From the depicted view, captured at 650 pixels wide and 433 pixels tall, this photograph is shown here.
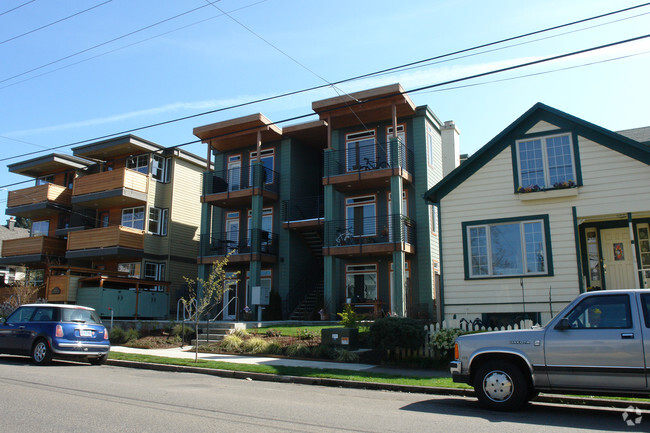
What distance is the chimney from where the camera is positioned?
27203mm

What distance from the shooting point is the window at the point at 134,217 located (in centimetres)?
3178

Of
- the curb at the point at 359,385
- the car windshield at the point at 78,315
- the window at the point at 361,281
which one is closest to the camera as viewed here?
the curb at the point at 359,385

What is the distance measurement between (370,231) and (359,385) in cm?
1485

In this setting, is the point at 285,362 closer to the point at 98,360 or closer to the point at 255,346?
the point at 255,346

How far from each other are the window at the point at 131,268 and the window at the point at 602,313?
89.8 feet

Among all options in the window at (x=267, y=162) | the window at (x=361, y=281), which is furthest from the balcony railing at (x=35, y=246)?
the window at (x=361, y=281)

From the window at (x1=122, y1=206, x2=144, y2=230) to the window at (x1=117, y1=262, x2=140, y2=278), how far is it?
2.25 meters

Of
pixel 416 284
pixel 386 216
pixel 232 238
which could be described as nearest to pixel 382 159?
pixel 386 216

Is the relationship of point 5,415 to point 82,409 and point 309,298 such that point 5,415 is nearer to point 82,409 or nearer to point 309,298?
point 82,409

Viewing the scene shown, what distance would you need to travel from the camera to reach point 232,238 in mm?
29625

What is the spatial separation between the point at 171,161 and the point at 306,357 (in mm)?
21229

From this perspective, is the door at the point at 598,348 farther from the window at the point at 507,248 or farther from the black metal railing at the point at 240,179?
the black metal railing at the point at 240,179

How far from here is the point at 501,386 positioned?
8.02 meters

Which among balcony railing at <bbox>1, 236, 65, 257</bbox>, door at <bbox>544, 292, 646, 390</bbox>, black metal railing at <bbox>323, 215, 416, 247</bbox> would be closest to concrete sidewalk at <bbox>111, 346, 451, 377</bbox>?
door at <bbox>544, 292, 646, 390</bbox>
